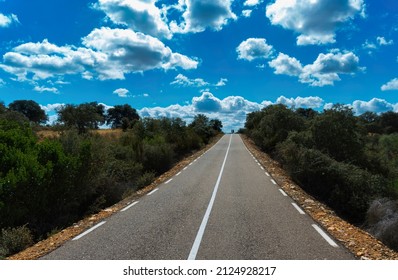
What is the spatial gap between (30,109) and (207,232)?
284 feet

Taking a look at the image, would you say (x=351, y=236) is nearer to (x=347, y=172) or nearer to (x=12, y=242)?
(x=12, y=242)

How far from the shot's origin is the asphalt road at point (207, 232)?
639 cm

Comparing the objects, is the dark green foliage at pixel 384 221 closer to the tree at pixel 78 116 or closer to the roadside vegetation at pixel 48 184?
the roadside vegetation at pixel 48 184

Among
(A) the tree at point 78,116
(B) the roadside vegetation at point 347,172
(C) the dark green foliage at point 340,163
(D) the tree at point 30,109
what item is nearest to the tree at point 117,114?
(D) the tree at point 30,109

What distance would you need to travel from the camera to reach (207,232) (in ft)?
25.7

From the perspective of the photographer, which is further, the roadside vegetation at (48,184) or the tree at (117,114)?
the tree at (117,114)

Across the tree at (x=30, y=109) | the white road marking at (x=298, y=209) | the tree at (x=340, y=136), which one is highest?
the tree at (x=30, y=109)

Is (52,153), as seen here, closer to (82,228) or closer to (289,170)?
(82,228)

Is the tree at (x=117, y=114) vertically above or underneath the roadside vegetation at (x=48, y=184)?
above

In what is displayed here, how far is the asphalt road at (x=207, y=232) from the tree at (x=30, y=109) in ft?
264

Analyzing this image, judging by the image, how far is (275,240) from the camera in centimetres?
714

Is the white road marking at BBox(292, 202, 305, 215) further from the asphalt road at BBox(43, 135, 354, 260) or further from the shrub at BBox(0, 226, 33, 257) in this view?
the shrub at BBox(0, 226, 33, 257)

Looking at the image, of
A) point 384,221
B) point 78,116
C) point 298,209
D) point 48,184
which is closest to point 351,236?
point 384,221

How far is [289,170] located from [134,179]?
332 inches
